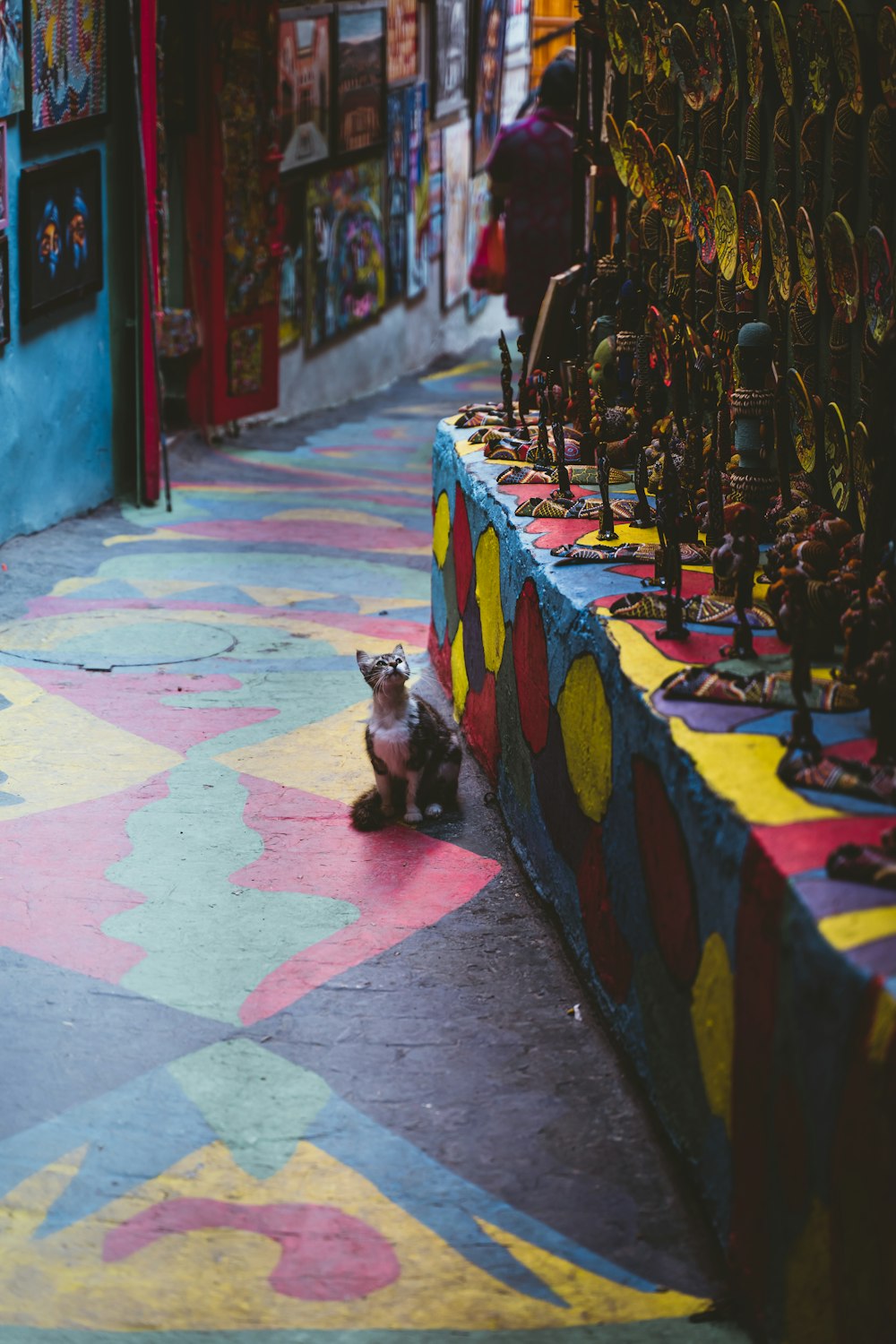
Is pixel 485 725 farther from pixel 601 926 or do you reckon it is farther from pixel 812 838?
pixel 812 838

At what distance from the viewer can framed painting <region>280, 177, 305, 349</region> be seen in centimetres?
1222

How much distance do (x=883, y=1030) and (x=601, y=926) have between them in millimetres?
1634

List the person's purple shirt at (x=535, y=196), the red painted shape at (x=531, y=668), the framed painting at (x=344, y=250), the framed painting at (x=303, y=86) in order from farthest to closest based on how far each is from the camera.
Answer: the framed painting at (x=344, y=250), the framed painting at (x=303, y=86), the person's purple shirt at (x=535, y=196), the red painted shape at (x=531, y=668)

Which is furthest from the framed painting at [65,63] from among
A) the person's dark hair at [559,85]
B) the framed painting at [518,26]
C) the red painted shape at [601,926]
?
the framed painting at [518,26]

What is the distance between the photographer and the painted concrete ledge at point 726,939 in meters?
2.33

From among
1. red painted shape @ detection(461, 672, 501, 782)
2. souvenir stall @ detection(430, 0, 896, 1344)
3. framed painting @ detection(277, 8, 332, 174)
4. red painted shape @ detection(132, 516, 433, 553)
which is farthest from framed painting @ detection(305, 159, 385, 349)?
red painted shape @ detection(461, 672, 501, 782)

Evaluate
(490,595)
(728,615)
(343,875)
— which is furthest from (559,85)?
(728,615)

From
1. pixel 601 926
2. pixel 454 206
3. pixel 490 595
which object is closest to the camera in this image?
pixel 601 926

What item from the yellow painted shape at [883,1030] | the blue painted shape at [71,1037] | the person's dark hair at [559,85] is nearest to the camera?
the yellow painted shape at [883,1030]

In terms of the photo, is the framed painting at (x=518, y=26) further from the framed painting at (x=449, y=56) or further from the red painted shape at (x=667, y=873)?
the red painted shape at (x=667, y=873)

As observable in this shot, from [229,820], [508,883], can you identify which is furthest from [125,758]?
[508,883]

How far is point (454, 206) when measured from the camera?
1703 centimetres

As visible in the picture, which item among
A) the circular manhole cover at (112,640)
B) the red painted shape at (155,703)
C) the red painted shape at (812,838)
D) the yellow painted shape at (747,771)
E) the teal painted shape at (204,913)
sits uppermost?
the red painted shape at (812,838)

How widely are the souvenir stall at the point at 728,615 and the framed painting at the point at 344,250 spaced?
6731 millimetres
